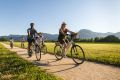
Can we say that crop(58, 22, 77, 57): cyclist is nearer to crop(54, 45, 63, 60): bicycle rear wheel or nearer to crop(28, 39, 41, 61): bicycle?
crop(54, 45, 63, 60): bicycle rear wheel

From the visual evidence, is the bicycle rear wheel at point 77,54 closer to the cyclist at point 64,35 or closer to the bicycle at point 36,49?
the cyclist at point 64,35

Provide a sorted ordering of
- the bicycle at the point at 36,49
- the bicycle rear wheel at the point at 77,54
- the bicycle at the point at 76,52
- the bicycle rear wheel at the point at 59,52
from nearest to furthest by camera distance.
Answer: the bicycle at the point at 76,52, the bicycle rear wheel at the point at 77,54, the bicycle rear wheel at the point at 59,52, the bicycle at the point at 36,49

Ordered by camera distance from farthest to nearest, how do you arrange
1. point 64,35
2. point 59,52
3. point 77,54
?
1. point 59,52
2. point 64,35
3. point 77,54

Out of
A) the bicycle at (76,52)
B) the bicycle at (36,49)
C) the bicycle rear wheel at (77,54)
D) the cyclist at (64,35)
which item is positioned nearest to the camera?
the bicycle at (76,52)

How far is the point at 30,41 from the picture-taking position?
1725 centimetres

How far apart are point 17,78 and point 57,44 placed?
23.7 feet

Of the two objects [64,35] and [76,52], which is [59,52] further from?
[76,52]

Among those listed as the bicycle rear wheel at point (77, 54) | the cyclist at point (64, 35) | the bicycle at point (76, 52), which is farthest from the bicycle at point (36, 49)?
the bicycle rear wheel at point (77, 54)

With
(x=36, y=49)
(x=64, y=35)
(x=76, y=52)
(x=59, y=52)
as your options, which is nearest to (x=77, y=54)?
(x=76, y=52)

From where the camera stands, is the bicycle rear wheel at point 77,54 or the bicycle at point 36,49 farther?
the bicycle at point 36,49

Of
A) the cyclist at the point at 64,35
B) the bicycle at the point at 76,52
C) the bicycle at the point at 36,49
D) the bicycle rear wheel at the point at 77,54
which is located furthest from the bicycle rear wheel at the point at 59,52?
the bicycle rear wheel at the point at 77,54

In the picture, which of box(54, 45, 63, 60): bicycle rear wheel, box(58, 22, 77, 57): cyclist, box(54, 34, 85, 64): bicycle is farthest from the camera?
box(54, 45, 63, 60): bicycle rear wheel

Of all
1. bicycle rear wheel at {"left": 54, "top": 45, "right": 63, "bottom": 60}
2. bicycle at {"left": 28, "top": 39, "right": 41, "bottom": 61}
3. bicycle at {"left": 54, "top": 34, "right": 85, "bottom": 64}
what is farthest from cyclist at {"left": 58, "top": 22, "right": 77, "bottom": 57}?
bicycle at {"left": 28, "top": 39, "right": 41, "bottom": 61}

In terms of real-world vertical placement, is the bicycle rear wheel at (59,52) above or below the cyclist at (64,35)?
below
